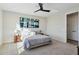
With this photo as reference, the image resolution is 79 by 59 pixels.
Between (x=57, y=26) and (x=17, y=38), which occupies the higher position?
(x=57, y=26)

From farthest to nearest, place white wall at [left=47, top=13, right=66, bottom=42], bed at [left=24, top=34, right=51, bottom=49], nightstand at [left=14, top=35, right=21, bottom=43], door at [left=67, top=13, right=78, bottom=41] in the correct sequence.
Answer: door at [left=67, top=13, right=78, bottom=41] < nightstand at [left=14, top=35, right=21, bottom=43] < white wall at [left=47, top=13, right=66, bottom=42] < bed at [left=24, top=34, right=51, bottom=49]

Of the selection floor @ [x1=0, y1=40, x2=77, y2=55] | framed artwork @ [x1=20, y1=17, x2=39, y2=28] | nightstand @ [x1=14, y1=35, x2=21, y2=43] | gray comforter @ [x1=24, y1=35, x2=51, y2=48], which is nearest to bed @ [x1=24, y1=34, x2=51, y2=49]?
gray comforter @ [x1=24, y1=35, x2=51, y2=48]

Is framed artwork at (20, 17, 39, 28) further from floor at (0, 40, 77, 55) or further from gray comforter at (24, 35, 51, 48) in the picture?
floor at (0, 40, 77, 55)

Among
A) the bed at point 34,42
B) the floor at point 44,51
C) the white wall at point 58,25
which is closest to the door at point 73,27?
the white wall at point 58,25

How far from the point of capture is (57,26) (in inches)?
207

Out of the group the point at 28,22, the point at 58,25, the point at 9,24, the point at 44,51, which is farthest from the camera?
the point at 28,22

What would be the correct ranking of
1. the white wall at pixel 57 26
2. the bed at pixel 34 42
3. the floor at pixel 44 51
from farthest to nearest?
the white wall at pixel 57 26, the bed at pixel 34 42, the floor at pixel 44 51

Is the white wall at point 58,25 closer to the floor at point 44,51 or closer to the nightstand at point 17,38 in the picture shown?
the floor at point 44,51

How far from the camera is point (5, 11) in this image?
446cm

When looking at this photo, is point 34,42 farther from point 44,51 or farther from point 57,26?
point 57,26

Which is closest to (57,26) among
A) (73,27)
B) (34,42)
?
(73,27)

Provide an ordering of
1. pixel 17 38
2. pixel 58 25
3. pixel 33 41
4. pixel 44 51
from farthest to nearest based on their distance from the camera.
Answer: pixel 58 25
pixel 17 38
pixel 33 41
pixel 44 51

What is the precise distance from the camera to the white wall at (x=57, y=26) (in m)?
4.71

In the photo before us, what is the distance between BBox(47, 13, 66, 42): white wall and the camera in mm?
4715
